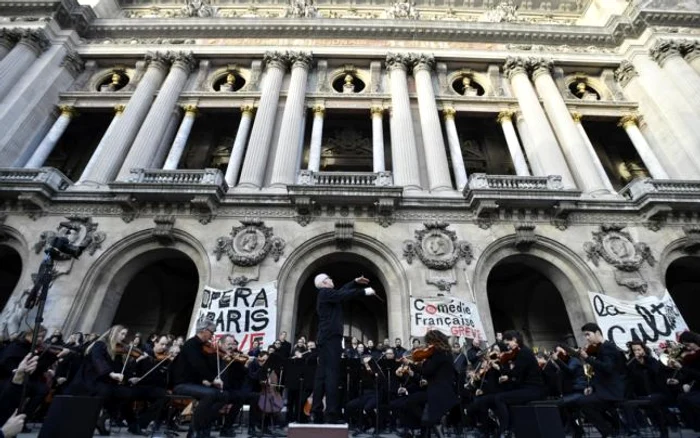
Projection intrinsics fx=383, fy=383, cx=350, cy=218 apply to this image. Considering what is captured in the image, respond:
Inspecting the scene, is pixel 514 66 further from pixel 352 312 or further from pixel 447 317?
pixel 352 312

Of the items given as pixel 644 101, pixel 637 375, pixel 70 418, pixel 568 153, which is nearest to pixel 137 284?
pixel 70 418

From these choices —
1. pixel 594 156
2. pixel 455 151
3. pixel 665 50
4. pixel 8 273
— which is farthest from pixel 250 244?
pixel 665 50

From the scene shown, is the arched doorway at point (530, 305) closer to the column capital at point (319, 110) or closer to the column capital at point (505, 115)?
the column capital at point (505, 115)

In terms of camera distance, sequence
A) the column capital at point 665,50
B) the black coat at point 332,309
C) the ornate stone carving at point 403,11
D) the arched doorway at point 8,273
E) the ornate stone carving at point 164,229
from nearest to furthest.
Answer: the black coat at point 332,309
the ornate stone carving at point 164,229
the arched doorway at point 8,273
the column capital at point 665,50
the ornate stone carving at point 403,11

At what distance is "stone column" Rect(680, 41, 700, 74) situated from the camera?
2091 cm

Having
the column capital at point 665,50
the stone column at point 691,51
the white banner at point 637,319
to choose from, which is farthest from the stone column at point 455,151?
the stone column at point 691,51

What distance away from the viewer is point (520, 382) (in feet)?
23.0

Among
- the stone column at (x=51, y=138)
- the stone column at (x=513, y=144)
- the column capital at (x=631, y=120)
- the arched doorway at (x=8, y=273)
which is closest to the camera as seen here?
the arched doorway at (x=8, y=273)

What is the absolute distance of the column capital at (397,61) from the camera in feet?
72.7

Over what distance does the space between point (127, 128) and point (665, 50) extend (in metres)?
28.7

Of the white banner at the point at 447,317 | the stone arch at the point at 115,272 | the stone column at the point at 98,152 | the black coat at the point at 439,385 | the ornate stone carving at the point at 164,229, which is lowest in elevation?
the black coat at the point at 439,385

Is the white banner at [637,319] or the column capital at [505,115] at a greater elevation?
the column capital at [505,115]

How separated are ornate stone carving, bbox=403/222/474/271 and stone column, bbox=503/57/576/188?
237 inches

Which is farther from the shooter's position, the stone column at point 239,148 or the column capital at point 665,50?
the column capital at point 665,50
